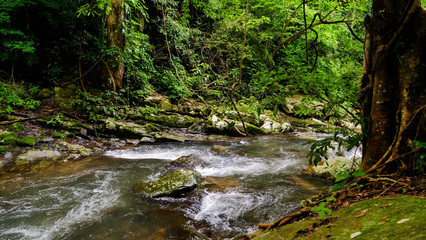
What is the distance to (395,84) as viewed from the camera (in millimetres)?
2113

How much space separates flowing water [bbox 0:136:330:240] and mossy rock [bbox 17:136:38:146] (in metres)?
1.35

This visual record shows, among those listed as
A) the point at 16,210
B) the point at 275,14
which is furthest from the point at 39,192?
the point at 275,14

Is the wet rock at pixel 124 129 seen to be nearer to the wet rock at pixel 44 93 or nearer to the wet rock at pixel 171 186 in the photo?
the wet rock at pixel 44 93

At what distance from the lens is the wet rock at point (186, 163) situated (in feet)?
19.2

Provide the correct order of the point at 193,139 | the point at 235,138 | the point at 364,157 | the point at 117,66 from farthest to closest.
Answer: the point at 235,138 < the point at 193,139 < the point at 117,66 < the point at 364,157

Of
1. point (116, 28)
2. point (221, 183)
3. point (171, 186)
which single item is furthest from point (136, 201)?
point (116, 28)

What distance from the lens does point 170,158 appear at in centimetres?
670

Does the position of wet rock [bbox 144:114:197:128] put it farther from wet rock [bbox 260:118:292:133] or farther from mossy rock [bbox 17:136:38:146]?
mossy rock [bbox 17:136:38:146]

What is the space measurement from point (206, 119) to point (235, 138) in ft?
6.21

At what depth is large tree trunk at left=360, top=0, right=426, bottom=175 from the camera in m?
1.95

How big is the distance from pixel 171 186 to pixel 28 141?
15.5 feet

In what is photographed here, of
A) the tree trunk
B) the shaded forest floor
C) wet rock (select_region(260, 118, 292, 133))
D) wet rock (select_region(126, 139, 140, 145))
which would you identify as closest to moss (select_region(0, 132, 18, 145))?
wet rock (select_region(126, 139, 140, 145))

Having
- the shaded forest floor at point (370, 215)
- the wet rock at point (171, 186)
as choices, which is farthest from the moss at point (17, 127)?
the shaded forest floor at point (370, 215)

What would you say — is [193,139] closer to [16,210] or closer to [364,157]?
[16,210]
